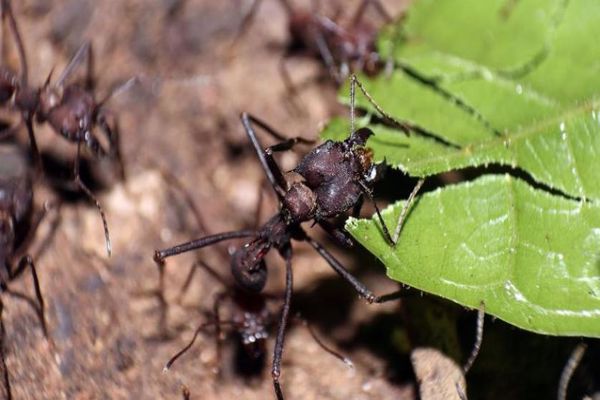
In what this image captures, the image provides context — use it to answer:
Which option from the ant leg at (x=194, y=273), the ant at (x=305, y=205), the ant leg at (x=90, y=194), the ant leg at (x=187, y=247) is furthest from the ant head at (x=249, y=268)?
the ant leg at (x=90, y=194)

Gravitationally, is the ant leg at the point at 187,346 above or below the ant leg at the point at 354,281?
below

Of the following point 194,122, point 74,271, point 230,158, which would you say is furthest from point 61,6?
point 74,271

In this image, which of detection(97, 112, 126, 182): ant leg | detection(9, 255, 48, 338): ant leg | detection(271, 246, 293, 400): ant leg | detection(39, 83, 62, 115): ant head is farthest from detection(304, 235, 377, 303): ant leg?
detection(39, 83, 62, 115): ant head

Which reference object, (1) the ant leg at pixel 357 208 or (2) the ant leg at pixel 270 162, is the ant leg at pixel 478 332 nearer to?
(1) the ant leg at pixel 357 208

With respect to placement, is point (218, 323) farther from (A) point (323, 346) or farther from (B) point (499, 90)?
(B) point (499, 90)

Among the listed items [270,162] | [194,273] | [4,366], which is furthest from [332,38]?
[4,366]
